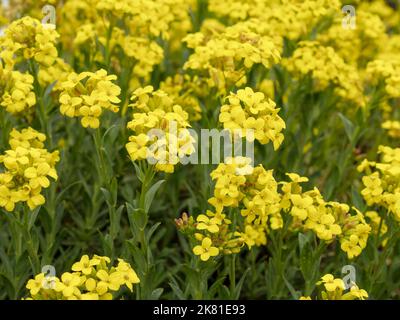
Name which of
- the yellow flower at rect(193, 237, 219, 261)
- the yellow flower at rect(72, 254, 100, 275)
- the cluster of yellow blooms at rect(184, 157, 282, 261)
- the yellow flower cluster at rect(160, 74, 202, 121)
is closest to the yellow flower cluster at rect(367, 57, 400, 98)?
the yellow flower cluster at rect(160, 74, 202, 121)

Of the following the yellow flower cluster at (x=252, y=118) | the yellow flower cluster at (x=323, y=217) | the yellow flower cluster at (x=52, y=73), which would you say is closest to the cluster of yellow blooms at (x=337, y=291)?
the yellow flower cluster at (x=323, y=217)

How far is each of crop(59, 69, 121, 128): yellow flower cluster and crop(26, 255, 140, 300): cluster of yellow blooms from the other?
21.3 inches

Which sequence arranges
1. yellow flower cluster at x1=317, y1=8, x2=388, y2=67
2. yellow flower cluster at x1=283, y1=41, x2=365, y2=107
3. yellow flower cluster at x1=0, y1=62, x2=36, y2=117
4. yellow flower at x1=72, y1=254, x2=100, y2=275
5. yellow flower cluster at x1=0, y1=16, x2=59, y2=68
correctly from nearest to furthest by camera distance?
yellow flower at x1=72, y1=254, x2=100, y2=275 < yellow flower cluster at x1=0, y1=62, x2=36, y2=117 < yellow flower cluster at x1=0, y1=16, x2=59, y2=68 < yellow flower cluster at x1=283, y1=41, x2=365, y2=107 < yellow flower cluster at x1=317, y1=8, x2=388, y2=67

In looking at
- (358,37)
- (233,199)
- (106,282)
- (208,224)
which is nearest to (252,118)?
(233,199)

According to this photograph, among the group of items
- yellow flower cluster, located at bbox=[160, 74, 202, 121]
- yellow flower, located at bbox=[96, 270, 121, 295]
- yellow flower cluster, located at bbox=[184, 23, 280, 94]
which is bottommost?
yellow flower, located at bbox=[96, 270, 121, 295]

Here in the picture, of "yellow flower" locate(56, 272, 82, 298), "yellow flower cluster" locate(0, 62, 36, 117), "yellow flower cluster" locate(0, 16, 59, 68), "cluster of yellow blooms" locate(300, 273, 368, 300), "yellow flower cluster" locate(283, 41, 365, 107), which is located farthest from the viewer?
"yellow flower cluster" locate(283, 41, 365, 107)

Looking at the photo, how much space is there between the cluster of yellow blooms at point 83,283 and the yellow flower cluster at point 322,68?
163 centimetres

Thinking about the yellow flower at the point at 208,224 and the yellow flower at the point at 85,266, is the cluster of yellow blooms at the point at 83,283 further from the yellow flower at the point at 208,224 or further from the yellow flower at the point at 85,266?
the yellow flower at the point at 208,224

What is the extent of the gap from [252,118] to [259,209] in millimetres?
344

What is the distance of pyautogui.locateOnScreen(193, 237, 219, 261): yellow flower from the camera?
2.47 metres

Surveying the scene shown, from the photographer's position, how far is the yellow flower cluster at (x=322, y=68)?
346 cm

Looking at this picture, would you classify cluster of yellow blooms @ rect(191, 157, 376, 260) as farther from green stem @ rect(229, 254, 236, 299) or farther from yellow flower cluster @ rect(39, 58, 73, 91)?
yellow flower cluster @ rect(39, 58, 73, 91)

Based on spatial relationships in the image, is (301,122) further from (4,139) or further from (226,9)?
(4,139)
